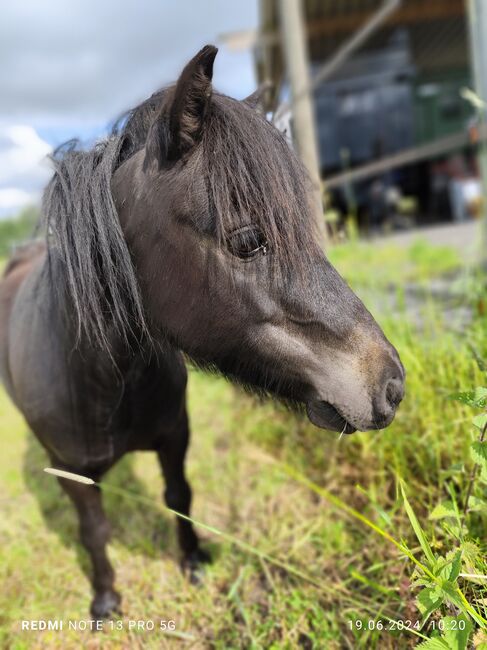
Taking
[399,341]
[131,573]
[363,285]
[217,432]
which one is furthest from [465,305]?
[131,573]

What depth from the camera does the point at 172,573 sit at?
82.7 inches

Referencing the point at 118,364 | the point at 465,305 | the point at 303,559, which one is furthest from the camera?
the point at 465,305

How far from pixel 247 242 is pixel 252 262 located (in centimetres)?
5

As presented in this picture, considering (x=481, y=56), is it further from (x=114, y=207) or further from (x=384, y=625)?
(x=384, y=625)

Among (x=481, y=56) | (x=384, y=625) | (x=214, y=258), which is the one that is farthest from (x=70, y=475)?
(x=481, y=56)

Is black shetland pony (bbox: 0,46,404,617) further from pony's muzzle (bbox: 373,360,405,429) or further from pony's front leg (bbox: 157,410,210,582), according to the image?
pony's front leg (bbox: 157,410,210,582)

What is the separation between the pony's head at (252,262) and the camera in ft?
3.50

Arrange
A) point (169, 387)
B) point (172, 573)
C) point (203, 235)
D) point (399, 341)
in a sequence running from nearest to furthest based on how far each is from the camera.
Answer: point (203, 235)
point (169, 387)
point (172, 573)
point (399, 341)

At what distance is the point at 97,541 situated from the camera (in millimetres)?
1915

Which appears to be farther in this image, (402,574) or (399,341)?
(399,341)

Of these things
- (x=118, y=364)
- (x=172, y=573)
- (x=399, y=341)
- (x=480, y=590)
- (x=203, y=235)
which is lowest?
(x=172, y=573)

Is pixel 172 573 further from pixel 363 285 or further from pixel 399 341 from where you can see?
pixel 363 285

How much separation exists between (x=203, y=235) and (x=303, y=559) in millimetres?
1494

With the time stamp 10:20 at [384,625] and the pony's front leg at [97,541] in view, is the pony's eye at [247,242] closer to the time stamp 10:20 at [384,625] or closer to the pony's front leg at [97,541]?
the time stamp 10:20 at [384,625]
